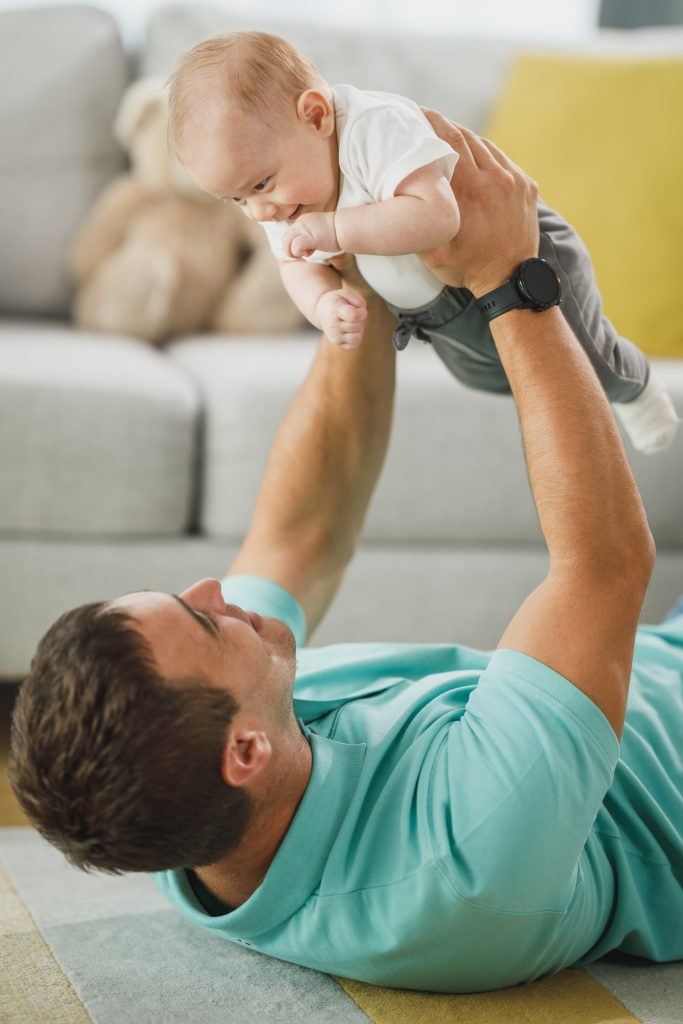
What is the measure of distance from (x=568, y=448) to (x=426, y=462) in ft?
2.70

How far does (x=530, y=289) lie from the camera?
1024mm

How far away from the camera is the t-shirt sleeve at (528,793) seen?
36.2 inches

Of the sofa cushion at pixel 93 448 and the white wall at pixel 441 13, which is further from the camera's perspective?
the white wall at pixel 441 13

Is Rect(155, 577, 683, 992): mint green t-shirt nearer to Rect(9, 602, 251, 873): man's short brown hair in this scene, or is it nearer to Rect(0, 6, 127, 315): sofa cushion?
Rect(9, 602, 251, 873): man's short brown hair

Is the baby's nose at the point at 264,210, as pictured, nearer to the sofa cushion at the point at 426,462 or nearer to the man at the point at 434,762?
the man at the point at 434,762

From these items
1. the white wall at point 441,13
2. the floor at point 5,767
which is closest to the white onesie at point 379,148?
the floor at point 5,767

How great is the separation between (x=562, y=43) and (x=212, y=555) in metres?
1.25

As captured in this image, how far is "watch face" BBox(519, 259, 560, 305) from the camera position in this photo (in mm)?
1024

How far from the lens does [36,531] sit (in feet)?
5.93

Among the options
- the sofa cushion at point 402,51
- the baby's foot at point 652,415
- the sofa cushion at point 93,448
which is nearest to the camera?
the baby's foot at point 652,415

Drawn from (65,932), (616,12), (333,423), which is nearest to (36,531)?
(333,423)

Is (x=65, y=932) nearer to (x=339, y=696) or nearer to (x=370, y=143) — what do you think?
(x=339, y=696)

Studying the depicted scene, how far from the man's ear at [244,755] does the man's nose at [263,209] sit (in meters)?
0.42

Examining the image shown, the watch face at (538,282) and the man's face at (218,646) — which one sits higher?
the watch face at (538,282)
